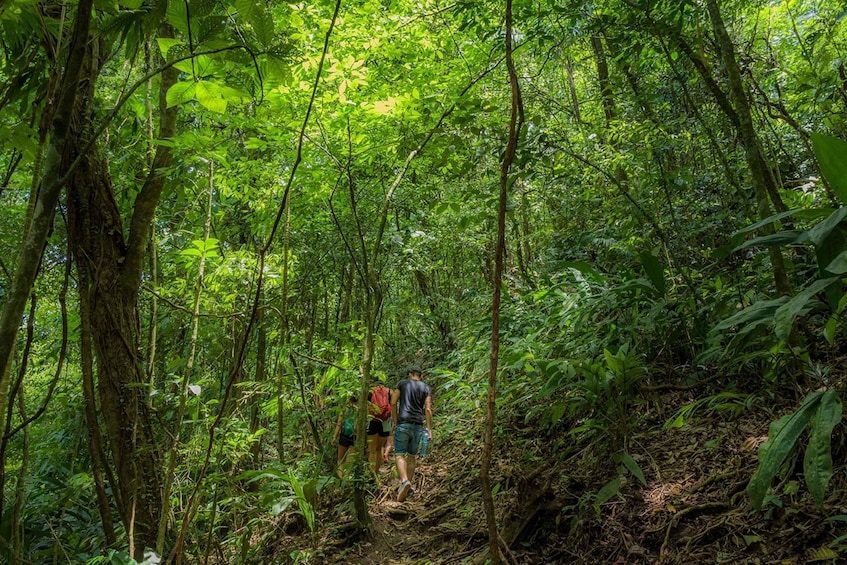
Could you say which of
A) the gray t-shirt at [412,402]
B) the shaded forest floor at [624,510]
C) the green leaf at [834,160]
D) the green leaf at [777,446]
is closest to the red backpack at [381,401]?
the gray t-shirt at [412,402]

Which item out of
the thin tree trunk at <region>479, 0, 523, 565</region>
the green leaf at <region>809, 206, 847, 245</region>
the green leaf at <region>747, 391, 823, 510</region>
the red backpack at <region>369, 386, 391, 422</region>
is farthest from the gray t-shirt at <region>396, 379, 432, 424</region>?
the green leaf at <region>809, 206, 847, 245</region>

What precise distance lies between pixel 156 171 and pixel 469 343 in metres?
5.30

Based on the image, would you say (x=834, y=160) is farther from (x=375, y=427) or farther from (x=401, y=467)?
(x=375, y=427)

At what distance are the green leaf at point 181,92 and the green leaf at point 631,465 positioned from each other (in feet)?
10.0

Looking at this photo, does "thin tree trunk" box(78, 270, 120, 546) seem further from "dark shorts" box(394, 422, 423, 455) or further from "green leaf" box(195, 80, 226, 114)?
"dark shorts" box(394, 422, 423, 455)

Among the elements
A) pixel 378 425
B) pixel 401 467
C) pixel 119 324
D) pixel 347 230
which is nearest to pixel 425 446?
pixel 378 425

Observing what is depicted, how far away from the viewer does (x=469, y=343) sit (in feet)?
25.1

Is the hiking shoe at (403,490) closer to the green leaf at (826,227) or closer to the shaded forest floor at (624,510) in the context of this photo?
the shaded forest floor at (624,510)

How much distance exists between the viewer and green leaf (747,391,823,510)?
1.54m

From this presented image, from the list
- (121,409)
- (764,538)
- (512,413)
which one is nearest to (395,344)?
(512,413)

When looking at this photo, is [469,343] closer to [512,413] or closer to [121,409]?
[512,413]

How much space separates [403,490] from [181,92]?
4.82 meters

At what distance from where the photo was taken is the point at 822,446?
4.91 feet

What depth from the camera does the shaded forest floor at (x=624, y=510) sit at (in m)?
2.34
